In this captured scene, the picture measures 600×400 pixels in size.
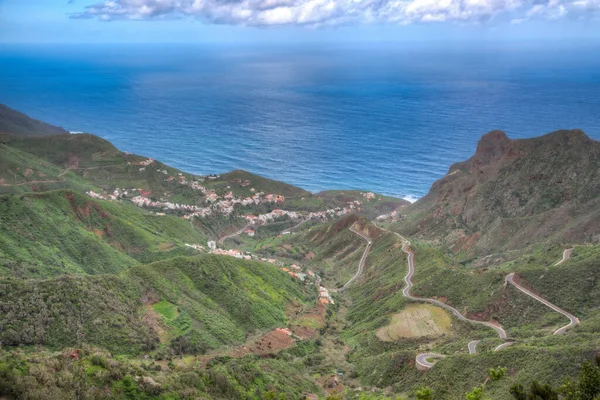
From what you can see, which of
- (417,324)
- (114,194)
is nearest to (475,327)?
(417,324)

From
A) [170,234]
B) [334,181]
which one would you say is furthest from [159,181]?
[334,181]

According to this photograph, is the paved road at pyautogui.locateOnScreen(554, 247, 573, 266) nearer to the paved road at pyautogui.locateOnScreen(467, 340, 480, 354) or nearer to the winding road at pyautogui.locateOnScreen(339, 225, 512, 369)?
the winding road at pyautogui.locateOnScreen(339, 225, 512, 369)

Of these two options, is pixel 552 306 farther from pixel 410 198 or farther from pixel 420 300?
pixel 410 198

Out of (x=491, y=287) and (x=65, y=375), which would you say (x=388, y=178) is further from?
(x=65, y=375)

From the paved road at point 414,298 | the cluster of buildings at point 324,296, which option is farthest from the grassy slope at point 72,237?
the paved road at point 414,298

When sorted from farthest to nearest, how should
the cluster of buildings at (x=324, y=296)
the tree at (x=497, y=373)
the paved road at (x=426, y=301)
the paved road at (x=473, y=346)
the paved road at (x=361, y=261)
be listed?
the paved road at (x=361, y=261)
the cluster of buildings at (x=324, y=296)
the paved road at (x=426, y=301)
the paved road at (x=473, y=346)
the tree at (x=497, y=373)

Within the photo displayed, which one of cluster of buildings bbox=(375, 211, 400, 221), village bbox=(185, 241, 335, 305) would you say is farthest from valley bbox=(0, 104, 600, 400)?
cluster of buildings bbox=(375, 211, 400, 221)

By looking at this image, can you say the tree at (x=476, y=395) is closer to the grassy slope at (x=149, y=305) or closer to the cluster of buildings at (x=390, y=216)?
the grassy slope at (x=149, y=305)
